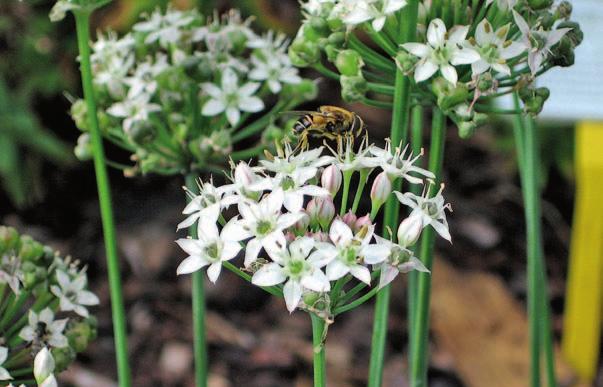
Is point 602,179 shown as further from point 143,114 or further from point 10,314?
point 10,314

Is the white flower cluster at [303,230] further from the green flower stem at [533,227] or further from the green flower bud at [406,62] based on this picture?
the green flower stem at [533,227]

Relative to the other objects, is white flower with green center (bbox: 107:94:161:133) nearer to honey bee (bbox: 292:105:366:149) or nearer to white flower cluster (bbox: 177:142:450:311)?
honey bee (bbox: 292:105:366:149)

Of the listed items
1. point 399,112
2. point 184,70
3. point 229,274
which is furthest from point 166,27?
point 229,274

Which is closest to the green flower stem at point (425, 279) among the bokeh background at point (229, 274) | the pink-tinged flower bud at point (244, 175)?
the pink-tinged flower bud at point (244, 175)

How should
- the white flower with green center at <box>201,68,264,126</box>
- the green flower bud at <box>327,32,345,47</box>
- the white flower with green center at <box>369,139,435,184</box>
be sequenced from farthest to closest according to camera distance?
the white flower with green center at <box>201,68,264,126</box> < the green flower bud at <box>327,32,345,47</box> < the white flower with green center at <box>369,139,435,184</box>

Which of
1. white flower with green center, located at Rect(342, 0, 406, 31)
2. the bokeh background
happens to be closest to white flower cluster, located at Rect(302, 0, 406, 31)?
white flower with green center, located at Rect(342, 0, 406, 31)

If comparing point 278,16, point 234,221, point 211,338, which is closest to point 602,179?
point 234,221

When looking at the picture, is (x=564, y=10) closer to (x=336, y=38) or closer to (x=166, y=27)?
(x=336, y=38)
